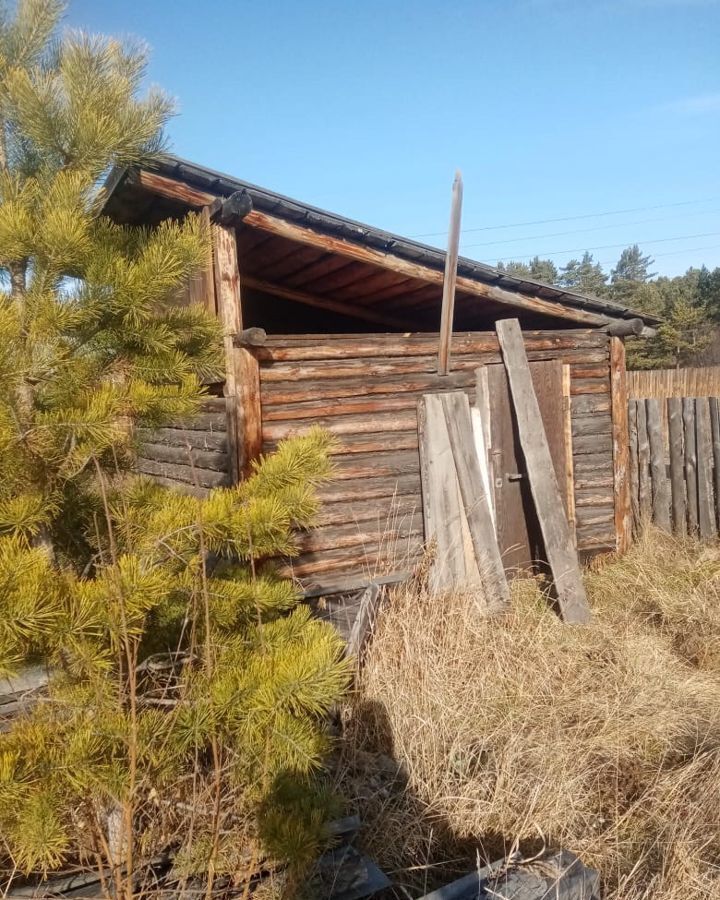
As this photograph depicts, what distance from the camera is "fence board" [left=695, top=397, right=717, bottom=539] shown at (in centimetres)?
764

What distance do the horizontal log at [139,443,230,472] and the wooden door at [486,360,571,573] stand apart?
264 centimetres

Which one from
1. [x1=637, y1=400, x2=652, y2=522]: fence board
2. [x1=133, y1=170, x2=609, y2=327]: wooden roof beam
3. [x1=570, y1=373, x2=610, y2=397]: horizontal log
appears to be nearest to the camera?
[x1=133, y1=170, x2=609, y2=327]: wooden roof beam

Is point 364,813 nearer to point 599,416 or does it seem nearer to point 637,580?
point 637,580

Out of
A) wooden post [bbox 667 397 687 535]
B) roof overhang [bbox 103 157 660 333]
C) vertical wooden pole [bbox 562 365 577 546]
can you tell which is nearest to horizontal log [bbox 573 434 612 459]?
vertical wooden pole [bbox 562 365 577 546]

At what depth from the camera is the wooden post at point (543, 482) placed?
6.16 m

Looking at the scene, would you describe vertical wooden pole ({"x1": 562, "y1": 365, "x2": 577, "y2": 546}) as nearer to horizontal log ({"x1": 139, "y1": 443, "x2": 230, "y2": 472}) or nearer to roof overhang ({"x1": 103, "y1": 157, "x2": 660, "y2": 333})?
roof overhang ({"x1": 103, "y1": 157, "x2": 660, "y2": 333})

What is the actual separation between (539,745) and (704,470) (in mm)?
5239

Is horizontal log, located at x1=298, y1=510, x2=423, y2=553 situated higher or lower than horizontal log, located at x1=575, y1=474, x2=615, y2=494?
lower

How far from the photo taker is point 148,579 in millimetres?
1942

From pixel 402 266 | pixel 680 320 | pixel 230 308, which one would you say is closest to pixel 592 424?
pixel 402 266

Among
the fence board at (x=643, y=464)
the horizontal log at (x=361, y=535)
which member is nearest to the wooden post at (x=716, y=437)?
the fence board at (x=643, y=464)

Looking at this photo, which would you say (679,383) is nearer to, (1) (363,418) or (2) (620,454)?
(2) (620,454)

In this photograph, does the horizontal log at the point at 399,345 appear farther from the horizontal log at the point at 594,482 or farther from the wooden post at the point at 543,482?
the horizontal log at the point at 594,482

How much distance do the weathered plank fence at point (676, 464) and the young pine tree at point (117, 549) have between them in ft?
21.2
